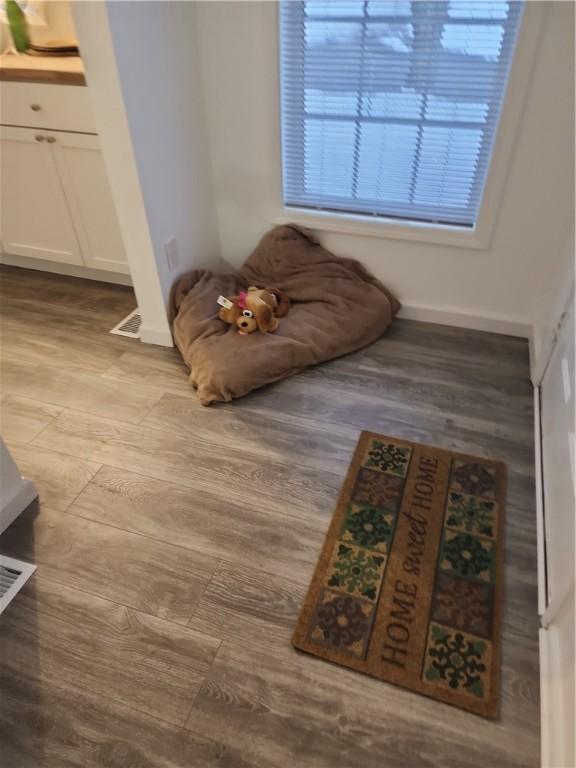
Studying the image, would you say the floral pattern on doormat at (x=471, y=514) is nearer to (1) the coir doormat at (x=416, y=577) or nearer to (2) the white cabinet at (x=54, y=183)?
(1) the coir doormat at (x=416, y=577)

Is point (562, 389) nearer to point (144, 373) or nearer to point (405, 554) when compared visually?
point (405, 554)

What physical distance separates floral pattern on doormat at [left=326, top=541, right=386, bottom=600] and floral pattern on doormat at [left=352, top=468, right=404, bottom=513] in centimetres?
18

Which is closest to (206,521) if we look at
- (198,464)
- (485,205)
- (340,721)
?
(198,464)

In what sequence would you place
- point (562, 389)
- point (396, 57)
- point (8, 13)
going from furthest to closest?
point (8, 13) → point (396, 57) → point (562, 389)

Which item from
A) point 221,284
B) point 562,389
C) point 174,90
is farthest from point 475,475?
point 174,90

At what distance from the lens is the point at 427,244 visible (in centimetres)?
232

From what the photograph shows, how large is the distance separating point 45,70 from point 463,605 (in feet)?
8.48

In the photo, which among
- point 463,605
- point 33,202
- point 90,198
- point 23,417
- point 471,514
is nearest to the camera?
point 463,605

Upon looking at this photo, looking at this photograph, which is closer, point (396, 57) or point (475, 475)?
point (475, 475)

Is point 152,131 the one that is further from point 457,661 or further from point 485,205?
point 457,661

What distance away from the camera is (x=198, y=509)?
5.66ft

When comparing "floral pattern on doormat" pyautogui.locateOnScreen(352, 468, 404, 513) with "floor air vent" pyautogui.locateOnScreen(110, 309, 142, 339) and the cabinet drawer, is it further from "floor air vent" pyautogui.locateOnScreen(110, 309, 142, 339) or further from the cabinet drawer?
the cabinet drawer

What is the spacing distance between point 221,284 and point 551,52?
1547mm

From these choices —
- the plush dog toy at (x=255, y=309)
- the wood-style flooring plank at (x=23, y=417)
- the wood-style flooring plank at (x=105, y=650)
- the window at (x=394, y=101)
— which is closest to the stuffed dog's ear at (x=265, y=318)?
the plush dog toy at (x=255, y=309)
